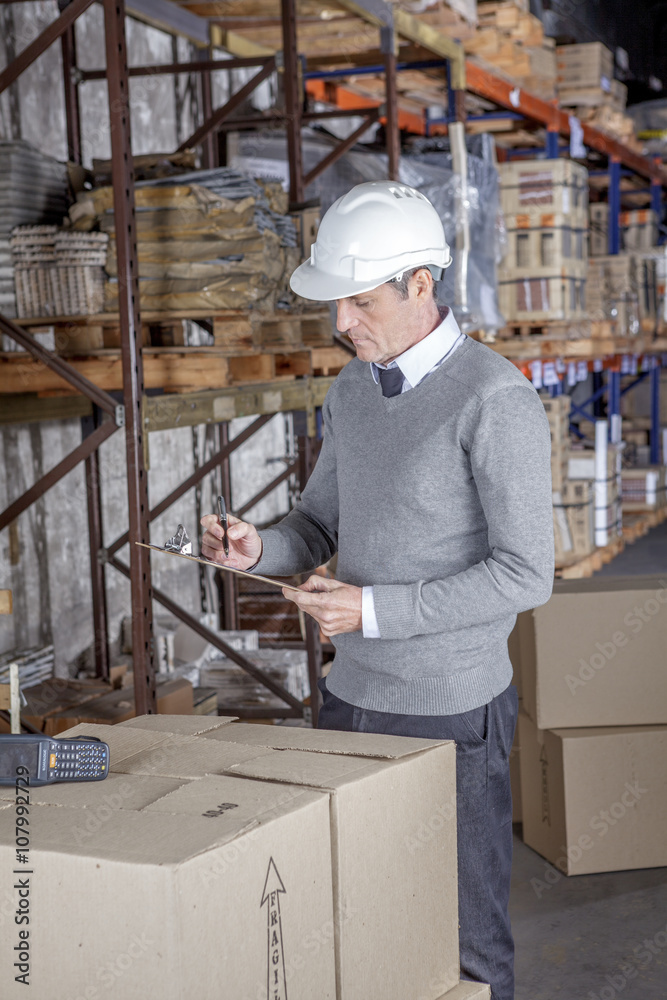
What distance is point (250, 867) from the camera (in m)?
1.43

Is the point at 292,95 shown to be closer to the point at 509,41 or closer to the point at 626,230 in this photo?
the point at 509,41

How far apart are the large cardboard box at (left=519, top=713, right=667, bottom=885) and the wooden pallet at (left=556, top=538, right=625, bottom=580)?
4.00 m

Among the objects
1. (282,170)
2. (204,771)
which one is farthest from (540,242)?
(204,771)

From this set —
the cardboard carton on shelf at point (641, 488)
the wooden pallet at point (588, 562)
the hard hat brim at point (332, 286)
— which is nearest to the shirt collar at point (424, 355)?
the hard hat brim at point (332, 286)

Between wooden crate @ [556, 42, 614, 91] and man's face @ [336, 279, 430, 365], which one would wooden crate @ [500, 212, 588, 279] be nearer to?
wooden crate @ [556, 42, 614, 91]

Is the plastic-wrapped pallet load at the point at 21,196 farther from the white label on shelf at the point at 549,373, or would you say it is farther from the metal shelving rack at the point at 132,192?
the white label on shelf at the point at 549,373

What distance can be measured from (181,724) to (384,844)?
0.49m

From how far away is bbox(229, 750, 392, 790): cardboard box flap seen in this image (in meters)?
1.63

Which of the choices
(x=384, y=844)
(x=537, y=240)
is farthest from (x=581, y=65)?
(x=384, y=844)

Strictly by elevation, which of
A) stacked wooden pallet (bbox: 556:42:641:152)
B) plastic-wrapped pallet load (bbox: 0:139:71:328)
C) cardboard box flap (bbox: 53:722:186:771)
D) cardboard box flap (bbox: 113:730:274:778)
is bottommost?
cardboard box flap (bbox: 53:722:186:771)

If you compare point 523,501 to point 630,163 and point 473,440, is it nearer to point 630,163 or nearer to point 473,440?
point 473,440

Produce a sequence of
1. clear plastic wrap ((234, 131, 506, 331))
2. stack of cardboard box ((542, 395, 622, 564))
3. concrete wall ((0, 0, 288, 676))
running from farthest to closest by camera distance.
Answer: stack of cardboard box ((542, 395, 622, 564)) < clear plastic wrap ((234, 131, 506, 331)) < concrete wall ((0, 0, 288, 676))

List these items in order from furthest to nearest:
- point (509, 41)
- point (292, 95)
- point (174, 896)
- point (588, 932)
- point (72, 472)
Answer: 1. point (509, 41)
2. point (72, 472)
3. point (292, 95)
4. point (588, 932)
5. point (174, 896)

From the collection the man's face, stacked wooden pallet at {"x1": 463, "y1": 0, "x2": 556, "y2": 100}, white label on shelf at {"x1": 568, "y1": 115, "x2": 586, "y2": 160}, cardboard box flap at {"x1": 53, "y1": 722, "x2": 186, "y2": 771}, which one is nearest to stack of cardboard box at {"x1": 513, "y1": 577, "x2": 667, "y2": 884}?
the man's face
